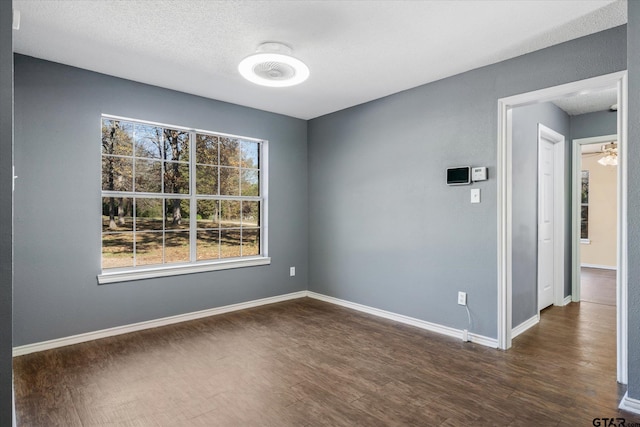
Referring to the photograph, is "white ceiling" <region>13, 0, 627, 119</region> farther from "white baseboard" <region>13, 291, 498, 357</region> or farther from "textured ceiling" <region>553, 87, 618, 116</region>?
"white baseboard" <region>13, 291, 498, 357</region>

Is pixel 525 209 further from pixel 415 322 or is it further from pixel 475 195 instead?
pixel 415 322

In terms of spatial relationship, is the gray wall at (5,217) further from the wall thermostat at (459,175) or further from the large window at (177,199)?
the wall thermostat at (459,175)

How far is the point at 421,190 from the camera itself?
3701 mm

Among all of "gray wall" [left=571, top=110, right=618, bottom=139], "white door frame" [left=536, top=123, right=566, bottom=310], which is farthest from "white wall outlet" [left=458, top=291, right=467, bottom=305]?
"gray wall" [left=571, top=110, right=618, bottom=139]

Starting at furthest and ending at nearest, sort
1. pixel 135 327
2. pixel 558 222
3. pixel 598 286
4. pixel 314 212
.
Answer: pixel 598 286
pixel 314 212
pixel 558 222
pixel 135 327

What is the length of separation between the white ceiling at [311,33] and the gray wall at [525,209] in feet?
3.14

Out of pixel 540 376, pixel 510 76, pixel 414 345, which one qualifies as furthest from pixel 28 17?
pixel 540 376

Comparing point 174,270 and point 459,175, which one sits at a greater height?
point 459,175

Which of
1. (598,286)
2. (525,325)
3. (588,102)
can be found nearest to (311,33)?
(525,325)

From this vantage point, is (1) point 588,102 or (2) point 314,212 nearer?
(1) point 588,102

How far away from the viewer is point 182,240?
158 inches

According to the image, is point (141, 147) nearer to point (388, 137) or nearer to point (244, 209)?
point (244, 209)

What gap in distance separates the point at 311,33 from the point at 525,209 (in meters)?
2.83

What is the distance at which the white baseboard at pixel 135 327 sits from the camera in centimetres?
298
